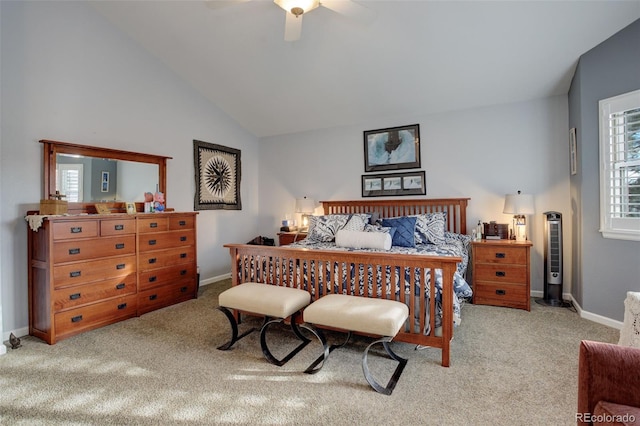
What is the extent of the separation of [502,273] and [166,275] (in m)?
3.88

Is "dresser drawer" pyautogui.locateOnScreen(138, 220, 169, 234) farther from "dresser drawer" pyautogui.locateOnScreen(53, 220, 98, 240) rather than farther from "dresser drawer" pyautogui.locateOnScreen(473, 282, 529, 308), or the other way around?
"dresser drawer" pyautogui.locateOnScreen(473, 282, 529, 308)

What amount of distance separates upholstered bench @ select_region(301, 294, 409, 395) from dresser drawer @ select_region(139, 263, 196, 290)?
2.14 meters

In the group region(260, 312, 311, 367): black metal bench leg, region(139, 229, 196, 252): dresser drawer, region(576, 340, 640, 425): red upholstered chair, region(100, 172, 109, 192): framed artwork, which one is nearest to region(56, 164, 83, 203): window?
region(100, 172, 109, 192): framed artwork

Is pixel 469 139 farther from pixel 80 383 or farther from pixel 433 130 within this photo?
pixel 80 383

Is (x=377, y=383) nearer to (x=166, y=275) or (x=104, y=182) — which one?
(x=166, y=275)

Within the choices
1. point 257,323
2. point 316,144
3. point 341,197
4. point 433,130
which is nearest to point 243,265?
point 257,323

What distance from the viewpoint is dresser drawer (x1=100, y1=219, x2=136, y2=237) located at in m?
3.04

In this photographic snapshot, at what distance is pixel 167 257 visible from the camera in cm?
362

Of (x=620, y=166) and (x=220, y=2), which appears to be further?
(x=620, y=166)

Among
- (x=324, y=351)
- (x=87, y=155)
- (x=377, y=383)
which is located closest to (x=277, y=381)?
(x=324, y=351)

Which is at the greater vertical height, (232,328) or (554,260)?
(554,260)

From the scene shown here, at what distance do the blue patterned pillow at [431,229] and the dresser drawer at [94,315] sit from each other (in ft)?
10.8

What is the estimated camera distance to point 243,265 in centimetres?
305

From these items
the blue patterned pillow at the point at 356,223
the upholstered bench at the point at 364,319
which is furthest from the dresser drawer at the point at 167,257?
the upholstered bench at the point at 364,319
